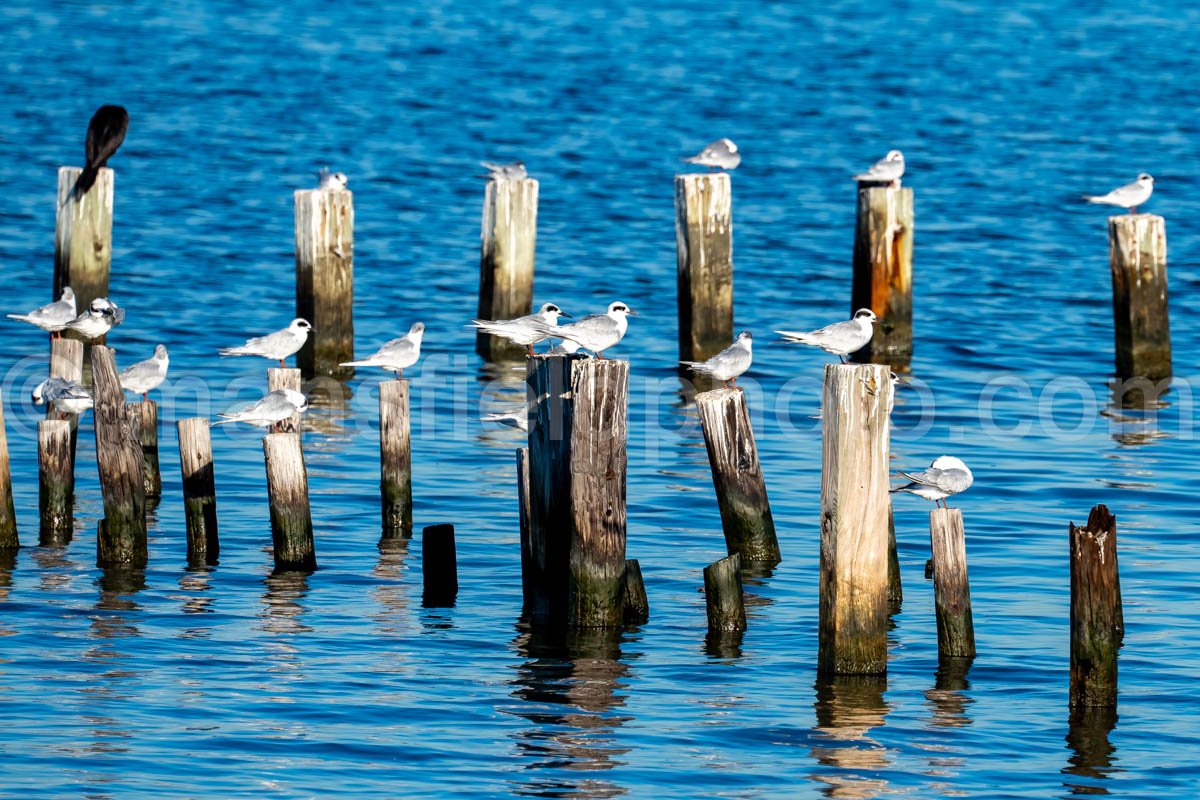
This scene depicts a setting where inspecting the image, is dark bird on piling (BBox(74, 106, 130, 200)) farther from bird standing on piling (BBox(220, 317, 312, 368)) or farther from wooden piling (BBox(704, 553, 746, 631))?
wooden piling (BBox(704, 553, 746, 631))

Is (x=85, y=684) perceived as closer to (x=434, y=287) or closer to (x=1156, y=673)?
(x=1156, y=673)

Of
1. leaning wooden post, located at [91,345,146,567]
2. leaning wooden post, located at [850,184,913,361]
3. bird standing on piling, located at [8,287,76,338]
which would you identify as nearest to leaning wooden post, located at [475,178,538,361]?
leaning wooden post, located at [850,184,913,361]

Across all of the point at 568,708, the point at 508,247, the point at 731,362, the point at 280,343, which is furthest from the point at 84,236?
the point at 568,708

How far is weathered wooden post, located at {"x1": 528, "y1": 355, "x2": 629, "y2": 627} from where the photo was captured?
11.0 meters

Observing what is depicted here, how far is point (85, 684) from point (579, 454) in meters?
3.11

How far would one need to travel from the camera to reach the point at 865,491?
10188 mm

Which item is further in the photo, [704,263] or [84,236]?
[84,236]

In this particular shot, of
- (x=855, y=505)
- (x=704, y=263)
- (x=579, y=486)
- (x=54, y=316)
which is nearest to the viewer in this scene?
(x=855, y=505)

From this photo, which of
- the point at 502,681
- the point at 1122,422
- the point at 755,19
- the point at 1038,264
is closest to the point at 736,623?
the point at 502,681

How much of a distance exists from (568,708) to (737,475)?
2.90 meters

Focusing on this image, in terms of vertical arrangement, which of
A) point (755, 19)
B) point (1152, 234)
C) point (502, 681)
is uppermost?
point (755, 19)

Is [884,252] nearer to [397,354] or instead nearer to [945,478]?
[397,354]

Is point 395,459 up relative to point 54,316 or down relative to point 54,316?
down

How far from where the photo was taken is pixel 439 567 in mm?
12797
